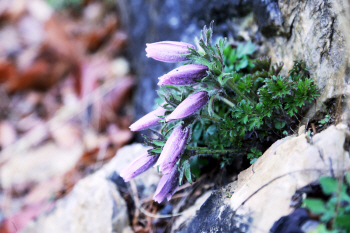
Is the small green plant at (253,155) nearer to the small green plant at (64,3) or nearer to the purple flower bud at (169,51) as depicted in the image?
the purple flower bud at (169,51)

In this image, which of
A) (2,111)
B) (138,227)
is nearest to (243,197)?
(138,227)

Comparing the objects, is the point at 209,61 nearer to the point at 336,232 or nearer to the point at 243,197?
the point at 243,197

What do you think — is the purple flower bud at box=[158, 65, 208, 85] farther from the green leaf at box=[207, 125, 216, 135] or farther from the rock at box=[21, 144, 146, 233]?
the rock at box=[21, 144, 146, 233]

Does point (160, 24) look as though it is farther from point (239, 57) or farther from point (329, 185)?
point (329, 185)

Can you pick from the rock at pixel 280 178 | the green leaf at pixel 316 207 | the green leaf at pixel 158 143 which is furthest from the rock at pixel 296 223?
the green leaf at pixel 158 143

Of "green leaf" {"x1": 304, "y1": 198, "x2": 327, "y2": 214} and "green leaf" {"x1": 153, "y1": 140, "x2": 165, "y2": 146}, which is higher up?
"green leaf" {"x1": 153, "y1": 140, "x2": 165, "y2": 146}

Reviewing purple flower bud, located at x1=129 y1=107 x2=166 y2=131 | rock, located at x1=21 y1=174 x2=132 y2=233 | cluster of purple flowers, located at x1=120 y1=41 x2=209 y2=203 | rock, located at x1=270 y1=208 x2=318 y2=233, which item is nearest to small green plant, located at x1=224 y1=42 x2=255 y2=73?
cluster of purple flowers, located at x1=120 y1=41 x2=209 y2=203

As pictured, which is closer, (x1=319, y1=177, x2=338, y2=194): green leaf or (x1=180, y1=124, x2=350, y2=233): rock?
(x1=319, y1=177, x2=338, y2=194): green leaf
